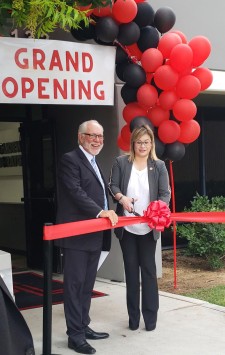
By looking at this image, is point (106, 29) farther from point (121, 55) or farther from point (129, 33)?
point (121, 55)

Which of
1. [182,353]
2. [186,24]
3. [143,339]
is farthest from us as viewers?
[186,24]

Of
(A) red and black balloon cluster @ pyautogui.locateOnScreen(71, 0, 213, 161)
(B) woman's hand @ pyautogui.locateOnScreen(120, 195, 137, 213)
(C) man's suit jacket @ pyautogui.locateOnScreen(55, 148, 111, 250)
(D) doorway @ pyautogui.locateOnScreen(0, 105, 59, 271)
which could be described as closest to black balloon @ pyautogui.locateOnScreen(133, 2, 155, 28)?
(A) red and black balloon cluster @ pyautogui.locateOnScreen(71, 0, 213, 161)

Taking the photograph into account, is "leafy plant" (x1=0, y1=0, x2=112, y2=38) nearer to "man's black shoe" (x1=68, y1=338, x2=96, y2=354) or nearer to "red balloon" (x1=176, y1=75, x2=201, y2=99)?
"red balloon" (x1=176, y1=75, x2=201, y2=99)

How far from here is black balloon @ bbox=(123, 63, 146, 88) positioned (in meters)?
5.38

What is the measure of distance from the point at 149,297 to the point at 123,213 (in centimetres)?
79

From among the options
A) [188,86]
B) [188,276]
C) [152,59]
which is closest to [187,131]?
[188,86]

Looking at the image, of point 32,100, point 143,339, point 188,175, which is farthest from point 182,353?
point 188,175

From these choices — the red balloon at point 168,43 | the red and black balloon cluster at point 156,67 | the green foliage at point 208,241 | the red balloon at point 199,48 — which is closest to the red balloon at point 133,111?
the red and black balloon cluster at point 156,67

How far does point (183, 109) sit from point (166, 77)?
1.22 feet

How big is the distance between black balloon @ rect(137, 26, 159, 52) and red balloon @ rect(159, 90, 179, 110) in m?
0.53

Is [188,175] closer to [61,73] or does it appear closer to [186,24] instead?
[186,24]

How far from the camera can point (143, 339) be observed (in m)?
4.56

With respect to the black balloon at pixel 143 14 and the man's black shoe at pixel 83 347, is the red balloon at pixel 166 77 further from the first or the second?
the man's black shoe at pixel 83 347

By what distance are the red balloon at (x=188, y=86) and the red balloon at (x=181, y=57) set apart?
108mm
